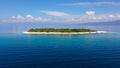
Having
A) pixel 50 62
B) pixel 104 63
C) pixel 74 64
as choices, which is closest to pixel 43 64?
pixel 50 62

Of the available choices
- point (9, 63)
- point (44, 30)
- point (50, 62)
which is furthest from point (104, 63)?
point (44, 30)

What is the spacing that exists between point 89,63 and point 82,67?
373 cm

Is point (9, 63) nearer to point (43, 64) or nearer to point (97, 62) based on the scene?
point (43, 64)

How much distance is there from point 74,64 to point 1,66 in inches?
500

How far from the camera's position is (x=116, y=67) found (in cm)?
3694

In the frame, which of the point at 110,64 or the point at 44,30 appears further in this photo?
the point at 44,30

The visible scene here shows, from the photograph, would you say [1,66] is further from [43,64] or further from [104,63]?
[104,63]

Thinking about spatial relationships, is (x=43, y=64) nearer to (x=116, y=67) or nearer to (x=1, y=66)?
(x=1, y=66)

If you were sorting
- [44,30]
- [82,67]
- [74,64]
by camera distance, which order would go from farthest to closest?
[44,30]
[74,64]
[82,67]

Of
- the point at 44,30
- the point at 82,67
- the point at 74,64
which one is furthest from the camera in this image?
the point at 44,30

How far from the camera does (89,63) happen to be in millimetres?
40062

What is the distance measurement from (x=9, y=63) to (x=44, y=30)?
450 feet

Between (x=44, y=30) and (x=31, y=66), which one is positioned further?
(x=44, y=30)

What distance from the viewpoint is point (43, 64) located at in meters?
38.9
